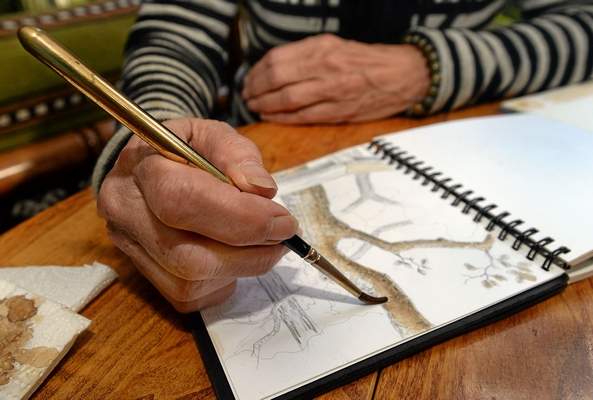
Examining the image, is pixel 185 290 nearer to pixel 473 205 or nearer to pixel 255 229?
pixel 255 229

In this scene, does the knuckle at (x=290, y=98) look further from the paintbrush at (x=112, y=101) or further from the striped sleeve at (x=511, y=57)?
the paintbrush at (x=112, y=101)

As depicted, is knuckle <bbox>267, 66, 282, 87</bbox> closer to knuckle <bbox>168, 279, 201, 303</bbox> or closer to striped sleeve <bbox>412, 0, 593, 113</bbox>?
striped sleeve <bbox>412, 0, 593, 113</bbox>

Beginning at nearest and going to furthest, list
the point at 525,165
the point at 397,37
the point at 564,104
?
the point at 525,165
the point at 564,104
the point at 397,37

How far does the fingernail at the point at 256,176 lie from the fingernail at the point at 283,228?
3cm

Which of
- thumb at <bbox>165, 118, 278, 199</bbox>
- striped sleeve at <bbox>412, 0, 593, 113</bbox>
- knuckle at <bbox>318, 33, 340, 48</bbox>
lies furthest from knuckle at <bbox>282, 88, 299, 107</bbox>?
thumb at <bbox>165, 118, 278, 199</bbox>

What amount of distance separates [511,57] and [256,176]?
2.09ft

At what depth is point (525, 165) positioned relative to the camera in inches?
21.4

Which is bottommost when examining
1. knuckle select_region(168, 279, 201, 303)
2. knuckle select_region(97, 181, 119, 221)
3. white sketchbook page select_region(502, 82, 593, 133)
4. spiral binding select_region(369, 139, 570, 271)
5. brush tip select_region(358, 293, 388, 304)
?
knuckle select_region(168, 279, 201, 303)

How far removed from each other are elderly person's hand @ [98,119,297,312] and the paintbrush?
0.03ft

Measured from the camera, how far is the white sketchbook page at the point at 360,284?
34cm

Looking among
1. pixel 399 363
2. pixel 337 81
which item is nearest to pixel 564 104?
pixel 337 81

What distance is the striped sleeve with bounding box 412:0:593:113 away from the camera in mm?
747

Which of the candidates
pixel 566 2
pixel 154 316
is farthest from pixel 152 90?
pixel 566 2

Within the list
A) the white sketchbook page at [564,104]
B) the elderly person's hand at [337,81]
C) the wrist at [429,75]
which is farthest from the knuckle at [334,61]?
the white sketchbook page at [564,104]
